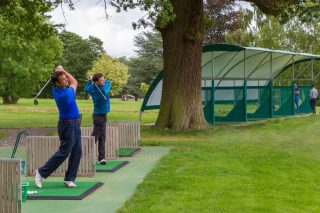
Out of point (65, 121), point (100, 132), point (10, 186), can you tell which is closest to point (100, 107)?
point (100, 132)

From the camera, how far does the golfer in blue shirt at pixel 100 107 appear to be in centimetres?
1167

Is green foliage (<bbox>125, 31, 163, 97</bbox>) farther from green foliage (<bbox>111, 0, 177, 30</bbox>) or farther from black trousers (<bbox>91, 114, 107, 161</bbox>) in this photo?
black trousers (<bbox>91, 114, 107, 161</bbox>)

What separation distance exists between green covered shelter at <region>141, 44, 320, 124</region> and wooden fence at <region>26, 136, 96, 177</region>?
13964mm

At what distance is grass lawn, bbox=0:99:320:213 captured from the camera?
A: 25.6ft

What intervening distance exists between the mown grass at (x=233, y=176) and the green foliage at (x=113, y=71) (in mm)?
63644

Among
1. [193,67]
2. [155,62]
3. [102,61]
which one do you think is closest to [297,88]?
[193,67]

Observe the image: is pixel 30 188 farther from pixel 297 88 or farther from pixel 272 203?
pixel 297 88

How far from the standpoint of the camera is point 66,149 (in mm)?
8984

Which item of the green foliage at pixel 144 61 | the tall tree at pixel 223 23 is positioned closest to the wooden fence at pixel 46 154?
the tall tree at pixel 223 23

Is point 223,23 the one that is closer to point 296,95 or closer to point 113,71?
point 296,95

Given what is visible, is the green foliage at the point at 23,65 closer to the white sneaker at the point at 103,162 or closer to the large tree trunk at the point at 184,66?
the large tree trunk at the point at 184,66

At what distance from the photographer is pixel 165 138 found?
744 inches

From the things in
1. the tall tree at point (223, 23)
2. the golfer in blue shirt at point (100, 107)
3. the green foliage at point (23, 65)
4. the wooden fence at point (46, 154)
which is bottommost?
the wooden fence at point (46, 154)

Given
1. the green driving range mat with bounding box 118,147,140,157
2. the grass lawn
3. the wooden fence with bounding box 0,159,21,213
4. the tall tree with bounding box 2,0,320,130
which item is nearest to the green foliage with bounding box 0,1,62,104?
the tall tree with bounding box 2,0,320,130
